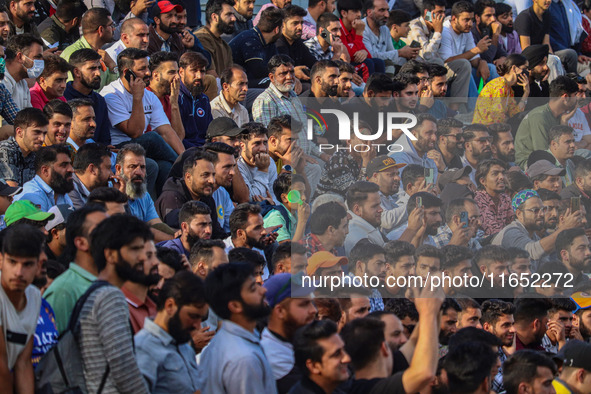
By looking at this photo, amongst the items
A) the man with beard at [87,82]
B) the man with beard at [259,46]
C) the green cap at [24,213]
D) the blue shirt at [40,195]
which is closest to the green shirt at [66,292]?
the green cap at [24,213]

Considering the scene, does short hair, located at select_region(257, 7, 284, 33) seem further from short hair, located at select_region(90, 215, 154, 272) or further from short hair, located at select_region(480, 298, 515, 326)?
short hair, located at select_region(90, 215, 154, 272)

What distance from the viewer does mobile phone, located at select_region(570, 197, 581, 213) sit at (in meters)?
8.10

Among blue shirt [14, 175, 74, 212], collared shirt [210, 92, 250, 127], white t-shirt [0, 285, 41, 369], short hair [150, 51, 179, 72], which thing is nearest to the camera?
white t-shirt [0, 285, 41, 369]

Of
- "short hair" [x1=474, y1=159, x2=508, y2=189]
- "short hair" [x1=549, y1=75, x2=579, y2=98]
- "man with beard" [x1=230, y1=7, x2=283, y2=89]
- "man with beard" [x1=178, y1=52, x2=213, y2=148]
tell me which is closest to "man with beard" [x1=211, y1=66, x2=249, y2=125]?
"man with beard" [x1=178, y1=52, x2=213, y2=148]

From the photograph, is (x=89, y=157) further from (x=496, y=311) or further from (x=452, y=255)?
(x=496, y=311)

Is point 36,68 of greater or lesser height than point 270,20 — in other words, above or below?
above

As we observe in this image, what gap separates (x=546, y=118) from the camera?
9.38 meters

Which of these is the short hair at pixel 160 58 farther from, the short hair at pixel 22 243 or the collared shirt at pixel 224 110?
the short hair at pixel 22 243

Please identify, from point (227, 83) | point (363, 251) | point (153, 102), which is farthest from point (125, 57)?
point (363, 251)

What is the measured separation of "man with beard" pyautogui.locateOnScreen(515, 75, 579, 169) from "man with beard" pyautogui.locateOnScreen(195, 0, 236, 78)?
326 centimetres

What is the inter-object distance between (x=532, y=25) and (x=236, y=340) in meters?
10.4

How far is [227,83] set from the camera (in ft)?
31.1

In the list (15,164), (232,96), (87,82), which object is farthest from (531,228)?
(15,164)

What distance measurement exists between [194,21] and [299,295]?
7.51 meters
